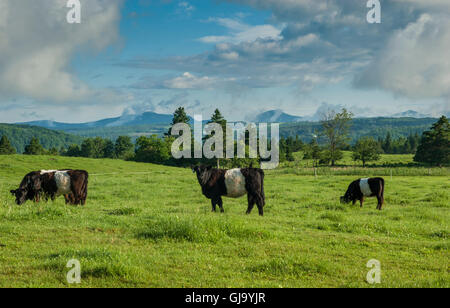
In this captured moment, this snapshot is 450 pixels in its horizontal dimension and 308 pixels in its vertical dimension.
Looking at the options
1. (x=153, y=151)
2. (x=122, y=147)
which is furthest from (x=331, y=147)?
(x=122, y=147)

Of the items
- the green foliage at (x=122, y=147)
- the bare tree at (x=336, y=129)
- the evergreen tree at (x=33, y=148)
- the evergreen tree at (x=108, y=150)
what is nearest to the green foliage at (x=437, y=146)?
the bare tree at (x=336, y=129)

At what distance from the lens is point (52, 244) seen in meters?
9.47

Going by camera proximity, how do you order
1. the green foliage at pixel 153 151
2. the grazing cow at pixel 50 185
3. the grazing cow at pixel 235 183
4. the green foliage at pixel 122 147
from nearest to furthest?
the grazing cow at pixel 235 183 → the grazing cow at pixel 50 185 → the green foliage at pixel 153 151 → the green foliage at pixel 122 147

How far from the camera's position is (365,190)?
2048 centimetres

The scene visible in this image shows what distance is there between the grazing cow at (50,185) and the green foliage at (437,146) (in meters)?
76.6

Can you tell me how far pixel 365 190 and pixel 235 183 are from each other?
28.6 feet

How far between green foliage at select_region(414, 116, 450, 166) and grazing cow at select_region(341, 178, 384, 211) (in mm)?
64683

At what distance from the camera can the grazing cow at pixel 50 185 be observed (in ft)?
53.8

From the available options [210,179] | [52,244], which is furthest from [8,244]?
[210,179]

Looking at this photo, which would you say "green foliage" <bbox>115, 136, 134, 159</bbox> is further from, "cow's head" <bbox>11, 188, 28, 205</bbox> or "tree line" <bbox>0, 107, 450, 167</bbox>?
"cow's head" <bbox>11, 188, 28, 205</bbox>

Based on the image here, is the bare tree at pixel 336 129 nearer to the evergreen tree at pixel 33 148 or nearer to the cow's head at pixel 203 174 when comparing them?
the cow's head at pixel 203 174

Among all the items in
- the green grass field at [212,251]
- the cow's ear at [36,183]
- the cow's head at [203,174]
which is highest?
the cow's head at [203,174]
